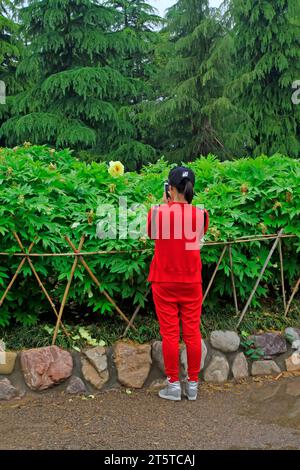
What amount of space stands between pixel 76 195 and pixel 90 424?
5.77 feet

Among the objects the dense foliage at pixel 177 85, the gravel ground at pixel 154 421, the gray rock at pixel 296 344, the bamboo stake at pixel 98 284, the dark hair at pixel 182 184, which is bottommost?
the gravel ground at pixel 154 421

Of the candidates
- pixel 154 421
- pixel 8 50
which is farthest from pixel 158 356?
pixel 8 50

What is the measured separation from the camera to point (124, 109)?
1365 cm

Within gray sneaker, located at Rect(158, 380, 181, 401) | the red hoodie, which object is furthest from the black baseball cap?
gray sneaker, located at Rect(158, 380, 181, 401)

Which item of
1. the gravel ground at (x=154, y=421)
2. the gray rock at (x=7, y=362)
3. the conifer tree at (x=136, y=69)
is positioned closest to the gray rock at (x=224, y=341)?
the gravel ground at (x=154, y=421)

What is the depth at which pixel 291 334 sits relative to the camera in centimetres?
439

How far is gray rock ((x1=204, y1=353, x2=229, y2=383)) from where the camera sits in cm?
407

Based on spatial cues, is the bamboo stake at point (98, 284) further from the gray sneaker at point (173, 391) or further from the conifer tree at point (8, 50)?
the conifer tree at point (8, 50)

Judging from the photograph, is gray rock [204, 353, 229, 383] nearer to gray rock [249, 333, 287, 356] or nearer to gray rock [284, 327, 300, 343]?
gray rock [249, 333, 287, 356]

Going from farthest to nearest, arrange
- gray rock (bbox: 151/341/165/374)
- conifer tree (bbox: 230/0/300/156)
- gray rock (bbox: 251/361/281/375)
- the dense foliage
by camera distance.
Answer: conifer tree (bbox: 230/0/300/156) < the dense foliage < gray rock (bbox: 251/361/281/375) < gray rock (bbox: 151/341/165/374)

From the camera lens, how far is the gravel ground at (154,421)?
10.1ft

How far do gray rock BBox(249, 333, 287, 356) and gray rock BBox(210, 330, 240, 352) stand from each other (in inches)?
6.6

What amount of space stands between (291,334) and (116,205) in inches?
68.7

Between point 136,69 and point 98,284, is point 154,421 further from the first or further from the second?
point 136,69
